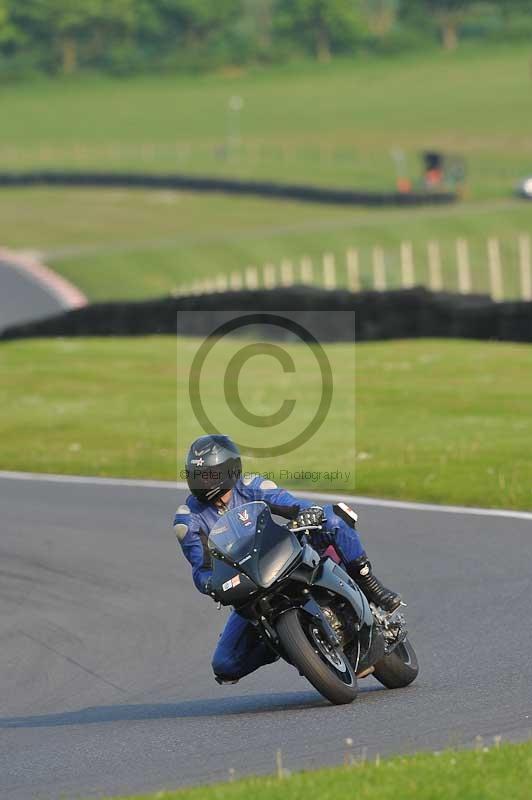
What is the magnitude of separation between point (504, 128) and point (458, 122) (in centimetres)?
499

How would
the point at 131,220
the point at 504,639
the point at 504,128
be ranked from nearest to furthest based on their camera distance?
1. the point at 504,639
2. the point at 131,220
3. the point at 504,128

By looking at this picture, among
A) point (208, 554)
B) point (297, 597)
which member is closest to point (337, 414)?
point (208, 554)

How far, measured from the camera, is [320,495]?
15.4 m

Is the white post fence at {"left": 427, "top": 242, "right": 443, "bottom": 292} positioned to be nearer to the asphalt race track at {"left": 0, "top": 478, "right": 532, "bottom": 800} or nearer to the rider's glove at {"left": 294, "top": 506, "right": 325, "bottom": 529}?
the asphalt race track at {"left": 0, "top": 478, "right": 532, "bottom": 800}

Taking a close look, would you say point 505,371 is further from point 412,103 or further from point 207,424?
point 412,103

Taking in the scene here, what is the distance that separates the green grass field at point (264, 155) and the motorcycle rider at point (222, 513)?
37944mm

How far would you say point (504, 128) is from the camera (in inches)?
4023

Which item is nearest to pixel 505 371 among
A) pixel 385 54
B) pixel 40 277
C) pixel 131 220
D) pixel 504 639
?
pixel 504 639

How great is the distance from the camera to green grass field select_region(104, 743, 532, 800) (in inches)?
235

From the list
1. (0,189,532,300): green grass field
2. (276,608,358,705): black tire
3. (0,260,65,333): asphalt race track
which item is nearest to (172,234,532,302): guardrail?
(0,189,532,300): green grass field

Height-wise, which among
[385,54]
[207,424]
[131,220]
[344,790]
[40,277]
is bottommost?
[344,790]

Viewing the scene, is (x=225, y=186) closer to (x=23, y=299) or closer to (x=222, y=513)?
(x=23, y=299)

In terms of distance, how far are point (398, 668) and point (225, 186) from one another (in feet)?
207

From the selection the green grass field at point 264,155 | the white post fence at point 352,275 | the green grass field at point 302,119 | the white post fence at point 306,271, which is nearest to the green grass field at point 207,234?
the green grass field at point 264,155
